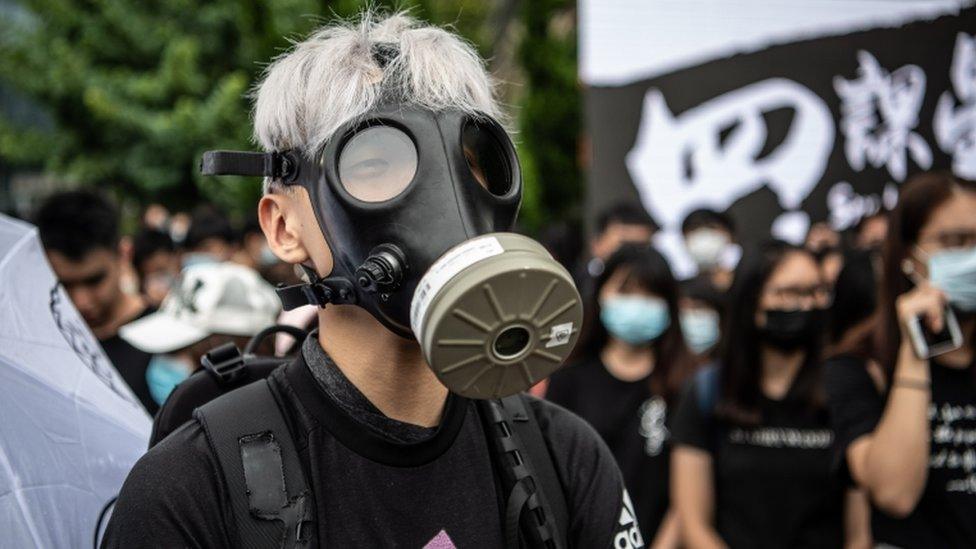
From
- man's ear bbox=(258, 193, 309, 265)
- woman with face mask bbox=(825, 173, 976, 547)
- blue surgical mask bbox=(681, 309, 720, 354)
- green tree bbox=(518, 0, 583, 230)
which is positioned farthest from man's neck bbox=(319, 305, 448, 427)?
green tree bbox=(518, 0, 583, 230)

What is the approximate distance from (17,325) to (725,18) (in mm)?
7952

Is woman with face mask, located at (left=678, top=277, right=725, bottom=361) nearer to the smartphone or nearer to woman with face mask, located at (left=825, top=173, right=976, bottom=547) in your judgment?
woman with face mask, located at (left=825, top=173, right=976, bottom=547)

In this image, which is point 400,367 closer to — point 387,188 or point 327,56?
point 387,188

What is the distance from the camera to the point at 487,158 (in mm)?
1792

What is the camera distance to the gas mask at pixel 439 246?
58.7 inches

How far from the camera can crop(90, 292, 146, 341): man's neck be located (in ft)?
14.3

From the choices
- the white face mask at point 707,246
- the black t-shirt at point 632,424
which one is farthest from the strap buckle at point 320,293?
the white face mask at point 707,246

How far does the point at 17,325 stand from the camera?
2.07 m

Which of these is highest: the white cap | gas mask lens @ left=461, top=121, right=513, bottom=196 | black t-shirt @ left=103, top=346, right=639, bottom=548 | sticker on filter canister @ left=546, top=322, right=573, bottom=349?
gas mask lens @ left=461, top=121, right=513, bottom=196

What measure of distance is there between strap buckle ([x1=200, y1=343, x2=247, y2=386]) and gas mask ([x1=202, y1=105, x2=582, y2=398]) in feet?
0.71

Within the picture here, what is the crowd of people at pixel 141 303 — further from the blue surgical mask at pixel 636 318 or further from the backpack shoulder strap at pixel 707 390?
the backpack shoulder strap at pixel 707 390

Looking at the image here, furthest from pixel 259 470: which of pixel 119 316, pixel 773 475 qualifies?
pixel 119 316

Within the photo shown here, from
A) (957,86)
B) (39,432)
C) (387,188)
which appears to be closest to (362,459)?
(387,188)

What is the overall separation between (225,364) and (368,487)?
47 cm
